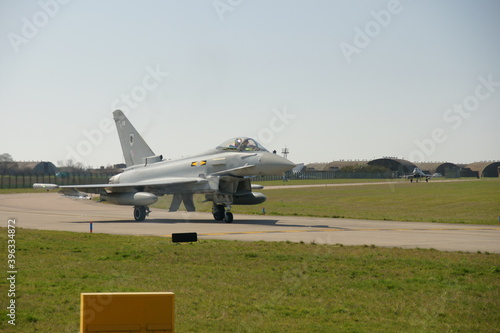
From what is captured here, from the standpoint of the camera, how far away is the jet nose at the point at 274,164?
27781 mm

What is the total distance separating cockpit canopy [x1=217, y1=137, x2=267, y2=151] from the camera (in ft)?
96.2

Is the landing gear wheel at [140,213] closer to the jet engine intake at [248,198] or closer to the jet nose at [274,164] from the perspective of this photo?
the jet engine intake at [248,198]

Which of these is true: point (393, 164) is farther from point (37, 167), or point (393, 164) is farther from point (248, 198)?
point (248, 198)

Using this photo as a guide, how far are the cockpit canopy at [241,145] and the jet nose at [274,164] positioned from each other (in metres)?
1.20

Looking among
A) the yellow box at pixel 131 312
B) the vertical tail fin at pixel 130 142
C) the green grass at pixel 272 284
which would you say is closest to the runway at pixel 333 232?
the green grass at pixel 272 284

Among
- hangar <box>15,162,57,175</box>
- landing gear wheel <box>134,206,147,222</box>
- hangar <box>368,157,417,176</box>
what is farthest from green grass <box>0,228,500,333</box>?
hangar <box>368,157,417,176</box>

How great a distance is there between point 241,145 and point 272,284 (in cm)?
1829

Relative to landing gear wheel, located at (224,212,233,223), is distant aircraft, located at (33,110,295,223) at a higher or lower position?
higher

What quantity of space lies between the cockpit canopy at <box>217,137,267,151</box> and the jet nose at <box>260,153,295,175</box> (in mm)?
1196

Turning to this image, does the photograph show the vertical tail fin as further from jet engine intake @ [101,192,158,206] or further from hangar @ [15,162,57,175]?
hangar @ [15,162,57,175]

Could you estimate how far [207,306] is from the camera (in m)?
9.78

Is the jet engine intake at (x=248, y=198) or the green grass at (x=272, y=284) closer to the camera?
the green grass at (x=272, y=284)

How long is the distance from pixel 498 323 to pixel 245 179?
2173 cm

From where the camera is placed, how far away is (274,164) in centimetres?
2781
